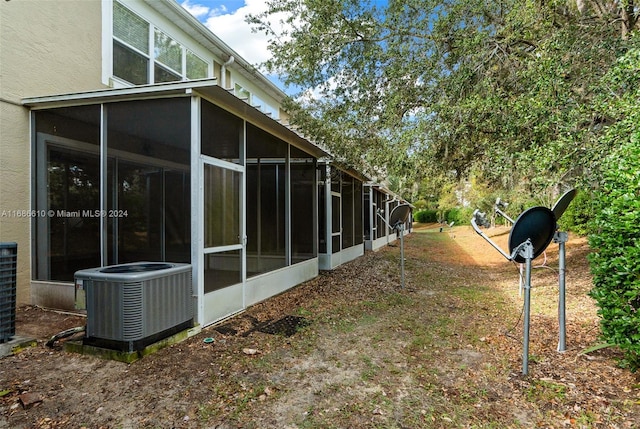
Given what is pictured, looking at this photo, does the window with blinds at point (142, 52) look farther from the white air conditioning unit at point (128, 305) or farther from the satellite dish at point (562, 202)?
the satellite dish at point (562, 202)

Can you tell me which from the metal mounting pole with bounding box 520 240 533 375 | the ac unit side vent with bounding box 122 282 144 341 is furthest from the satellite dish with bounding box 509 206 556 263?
the ac unit side vent with bounding box 122 282 144 341

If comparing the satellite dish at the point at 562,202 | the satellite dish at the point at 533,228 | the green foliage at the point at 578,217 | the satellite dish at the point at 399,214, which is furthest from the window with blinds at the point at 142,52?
the green foliage at the point at 578,217

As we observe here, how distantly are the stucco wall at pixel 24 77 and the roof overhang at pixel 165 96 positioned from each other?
0.36m

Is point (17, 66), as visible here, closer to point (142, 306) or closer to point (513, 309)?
point (142, 306)

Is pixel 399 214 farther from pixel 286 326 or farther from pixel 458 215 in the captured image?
pixel 458 215

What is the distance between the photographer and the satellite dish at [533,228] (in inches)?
137

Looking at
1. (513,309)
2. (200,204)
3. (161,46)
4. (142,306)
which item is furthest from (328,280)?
(161,46)

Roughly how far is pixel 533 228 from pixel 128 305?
4.16 metres

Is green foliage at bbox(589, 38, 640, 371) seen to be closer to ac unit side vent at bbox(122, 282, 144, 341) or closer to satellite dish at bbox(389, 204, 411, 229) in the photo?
ac unit side vent at bbox(122, 282, 144, 341)

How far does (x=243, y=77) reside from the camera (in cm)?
1141

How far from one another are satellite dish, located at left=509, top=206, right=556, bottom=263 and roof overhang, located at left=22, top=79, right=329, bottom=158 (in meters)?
3.65

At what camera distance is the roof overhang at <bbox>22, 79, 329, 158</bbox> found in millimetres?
4328

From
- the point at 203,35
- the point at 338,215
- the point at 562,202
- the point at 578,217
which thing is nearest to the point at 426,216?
the point at 578,217

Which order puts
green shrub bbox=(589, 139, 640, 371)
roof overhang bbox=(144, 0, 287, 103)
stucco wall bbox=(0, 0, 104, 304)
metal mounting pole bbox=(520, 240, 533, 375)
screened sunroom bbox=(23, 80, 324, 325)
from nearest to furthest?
green shrub bbox=(589, 139, 640, 371) < metal mounting pole bbox=(520, 240, 533, 375) < screened sunroom bbox=(23, 80, 324, 325) < stucco wall bbox=(0, 0, 104, 304) < roof overhang bbox=(144, 0, 287, 103)
